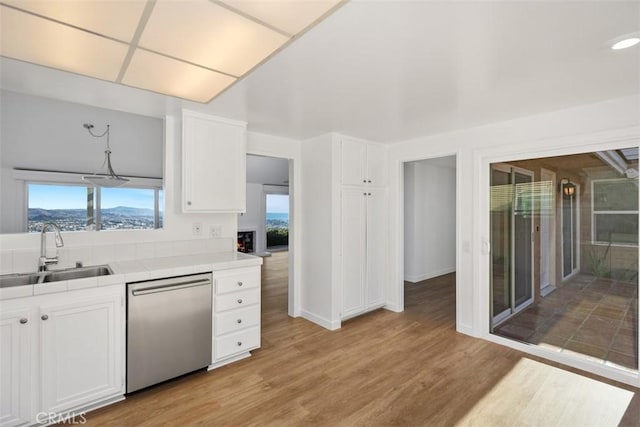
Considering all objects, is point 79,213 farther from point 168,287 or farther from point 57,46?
point 57,46

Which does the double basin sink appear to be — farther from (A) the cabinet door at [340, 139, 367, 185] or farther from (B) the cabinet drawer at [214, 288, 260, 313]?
(A) the cabinet door at [340, 139, 367, 185]

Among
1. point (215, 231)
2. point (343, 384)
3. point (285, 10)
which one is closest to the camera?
point (285, 10)

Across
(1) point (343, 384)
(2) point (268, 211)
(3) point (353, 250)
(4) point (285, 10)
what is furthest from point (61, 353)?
(2) point (268, 211)

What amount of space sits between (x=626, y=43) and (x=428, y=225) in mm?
4573

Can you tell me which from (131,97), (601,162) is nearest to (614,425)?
(601,162)

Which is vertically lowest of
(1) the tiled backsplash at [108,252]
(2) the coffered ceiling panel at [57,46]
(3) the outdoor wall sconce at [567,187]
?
(1) the tiled backsplash at [108,252]

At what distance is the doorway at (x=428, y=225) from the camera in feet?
18.8

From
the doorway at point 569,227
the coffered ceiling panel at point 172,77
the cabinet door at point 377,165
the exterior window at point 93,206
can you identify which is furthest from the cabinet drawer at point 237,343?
the doorway at point 569,227

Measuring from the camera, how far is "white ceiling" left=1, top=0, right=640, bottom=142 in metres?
1.44

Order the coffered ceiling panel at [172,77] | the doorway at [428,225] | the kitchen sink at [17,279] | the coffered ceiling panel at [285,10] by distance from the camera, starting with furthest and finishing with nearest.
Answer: the doorway at [428,225]
the kitchen sink at [17,279]
the coffered ceiling panel at [172,77]
the coffered ceiling panel at [285,10]

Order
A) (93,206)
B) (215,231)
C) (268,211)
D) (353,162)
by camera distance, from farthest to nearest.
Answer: (268,211) → (93,206) → (353,162) → (215,231)

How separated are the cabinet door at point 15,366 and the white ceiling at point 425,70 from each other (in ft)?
5.21

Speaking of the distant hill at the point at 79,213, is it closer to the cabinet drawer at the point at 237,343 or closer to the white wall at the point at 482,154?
the cabinet drawer at the point at 237,343

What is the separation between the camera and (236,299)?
269 cm
